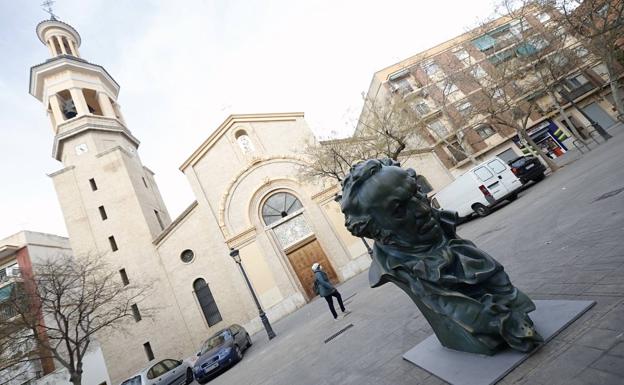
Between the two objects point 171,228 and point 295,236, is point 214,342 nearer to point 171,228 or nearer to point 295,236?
point 295,236

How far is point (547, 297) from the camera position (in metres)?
3.23

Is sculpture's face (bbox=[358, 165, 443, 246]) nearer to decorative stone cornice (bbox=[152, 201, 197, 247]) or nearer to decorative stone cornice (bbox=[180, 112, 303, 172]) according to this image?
decorative stone cornice (bbox=[152, 201, 197, 247])

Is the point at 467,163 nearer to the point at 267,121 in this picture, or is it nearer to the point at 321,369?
the point at 267,121

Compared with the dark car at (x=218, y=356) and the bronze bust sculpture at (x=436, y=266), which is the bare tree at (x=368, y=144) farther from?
the bronze bust sculpture at (x=436, y=266)

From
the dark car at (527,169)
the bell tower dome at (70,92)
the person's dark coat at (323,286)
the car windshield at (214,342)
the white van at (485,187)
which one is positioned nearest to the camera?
the person's dark coat at (323,286)

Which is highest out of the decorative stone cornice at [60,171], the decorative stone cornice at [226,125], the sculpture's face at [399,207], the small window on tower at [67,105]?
the small window on tower at [67,105]

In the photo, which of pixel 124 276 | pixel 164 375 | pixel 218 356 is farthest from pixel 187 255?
pixel 218 356

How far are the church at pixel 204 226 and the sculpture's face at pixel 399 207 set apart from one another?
1594cm

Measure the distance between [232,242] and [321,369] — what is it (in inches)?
575

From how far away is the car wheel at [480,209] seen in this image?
12.7 meters

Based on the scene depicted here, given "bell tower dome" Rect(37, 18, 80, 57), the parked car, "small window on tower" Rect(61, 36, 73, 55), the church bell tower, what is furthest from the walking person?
"small window on tower" Rect(61, 36, 73, 55)

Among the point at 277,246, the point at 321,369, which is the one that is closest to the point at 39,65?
the point at 277,246

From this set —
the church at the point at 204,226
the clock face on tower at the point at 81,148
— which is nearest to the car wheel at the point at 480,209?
the church at the point at 204,226

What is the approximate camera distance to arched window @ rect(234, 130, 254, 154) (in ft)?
69.8
